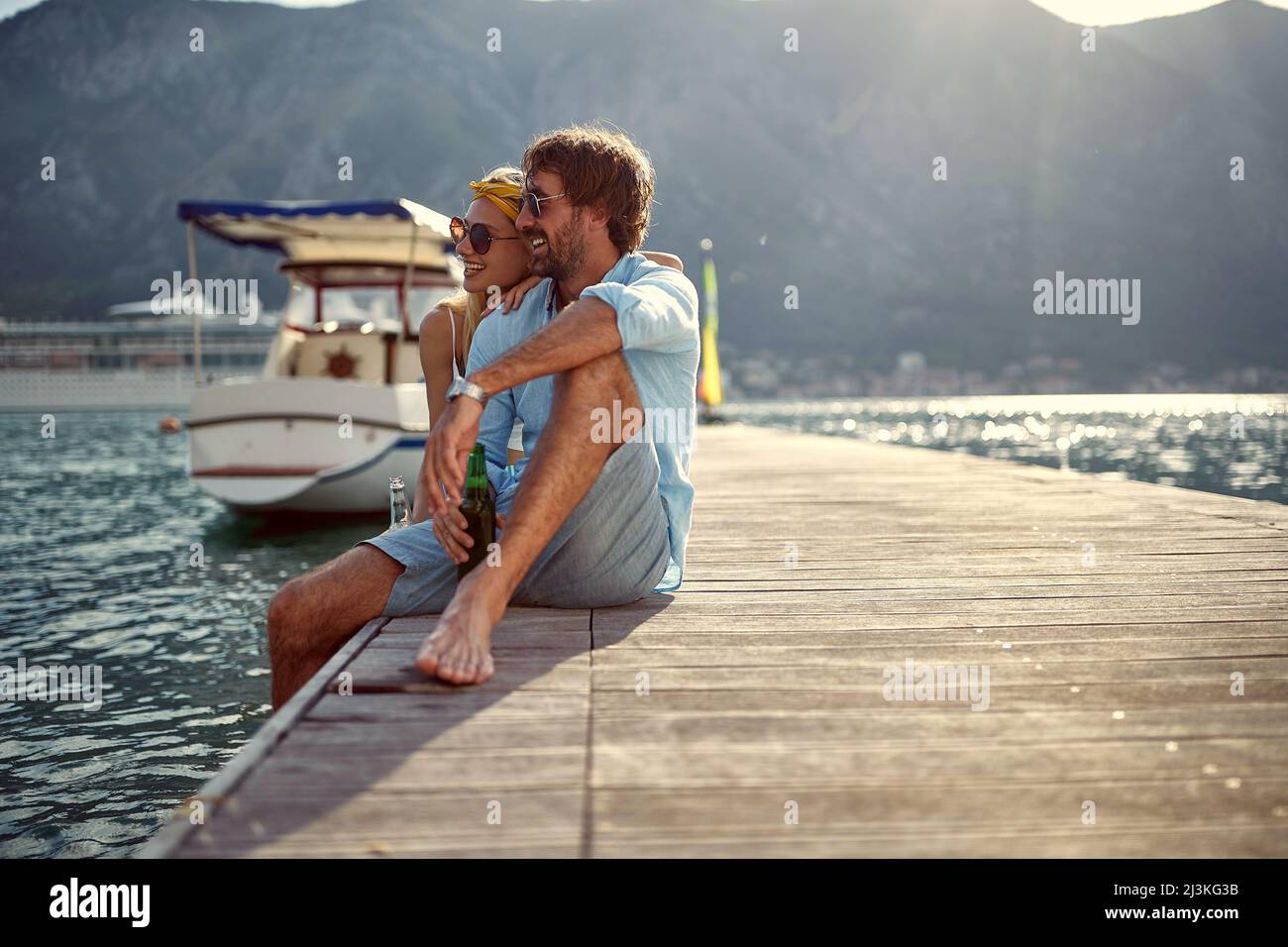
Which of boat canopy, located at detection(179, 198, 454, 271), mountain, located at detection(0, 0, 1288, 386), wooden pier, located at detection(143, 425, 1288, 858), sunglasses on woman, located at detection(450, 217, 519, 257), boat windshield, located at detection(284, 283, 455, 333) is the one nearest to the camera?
wooden pier, located at detection(143, 425, 1288, 858)

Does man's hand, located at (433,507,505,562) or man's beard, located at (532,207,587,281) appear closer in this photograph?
man's hand, located at (433,507,505,562)

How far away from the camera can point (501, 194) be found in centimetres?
298

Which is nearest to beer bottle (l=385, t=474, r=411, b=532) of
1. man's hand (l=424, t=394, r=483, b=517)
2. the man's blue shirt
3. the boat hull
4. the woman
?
the woman

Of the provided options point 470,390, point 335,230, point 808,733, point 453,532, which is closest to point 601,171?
point 470,390

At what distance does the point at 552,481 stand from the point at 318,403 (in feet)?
28.6

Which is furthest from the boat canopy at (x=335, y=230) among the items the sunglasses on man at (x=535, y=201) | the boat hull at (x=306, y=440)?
the sunglasses on man at (x=535, y=201)

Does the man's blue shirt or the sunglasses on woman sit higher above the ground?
the sunglasses on woman

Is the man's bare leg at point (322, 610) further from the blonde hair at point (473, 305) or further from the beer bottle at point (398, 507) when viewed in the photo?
the blonde hair at point (473, 305)

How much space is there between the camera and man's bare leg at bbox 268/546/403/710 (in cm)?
245

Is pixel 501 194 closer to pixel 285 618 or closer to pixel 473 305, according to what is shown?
pixel 473 305

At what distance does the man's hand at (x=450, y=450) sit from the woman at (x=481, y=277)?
19.0 inches

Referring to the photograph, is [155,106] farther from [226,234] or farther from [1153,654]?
[1153,654]

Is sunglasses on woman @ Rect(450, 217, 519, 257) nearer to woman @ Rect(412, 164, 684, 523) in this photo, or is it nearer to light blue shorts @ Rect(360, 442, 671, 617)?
woman @ Rect(412, 164, 684, 523)

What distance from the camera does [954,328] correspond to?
135m
